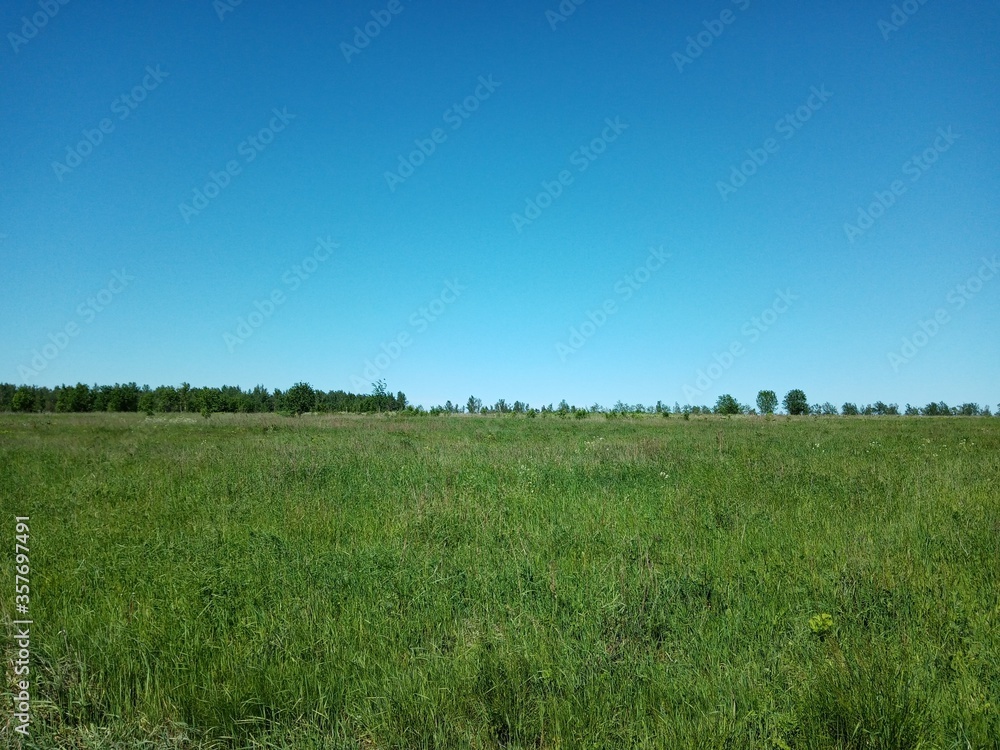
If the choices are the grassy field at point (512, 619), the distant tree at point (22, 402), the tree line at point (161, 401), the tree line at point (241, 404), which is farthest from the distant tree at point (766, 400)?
the distant tree at point (22, 402)

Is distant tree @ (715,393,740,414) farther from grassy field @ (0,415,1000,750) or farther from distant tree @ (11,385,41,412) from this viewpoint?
distant tree @ (11,385,41,412)

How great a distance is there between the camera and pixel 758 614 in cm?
372

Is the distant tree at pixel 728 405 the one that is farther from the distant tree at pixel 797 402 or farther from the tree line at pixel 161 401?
the tree line at pixel 161 401

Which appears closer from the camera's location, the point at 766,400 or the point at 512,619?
the point at 512,619

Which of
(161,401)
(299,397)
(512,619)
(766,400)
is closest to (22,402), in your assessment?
(161,401)

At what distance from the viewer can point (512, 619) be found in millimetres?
3568

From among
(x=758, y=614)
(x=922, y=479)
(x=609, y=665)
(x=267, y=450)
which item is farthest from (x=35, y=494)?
(x=922, y=479)

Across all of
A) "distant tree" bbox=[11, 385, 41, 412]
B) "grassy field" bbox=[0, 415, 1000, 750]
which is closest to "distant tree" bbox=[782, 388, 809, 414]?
"grassy field" bbox=[0, 415, 1000, 750]

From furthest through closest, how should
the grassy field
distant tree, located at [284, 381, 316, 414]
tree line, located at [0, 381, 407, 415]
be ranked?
tree line, located at [0, 381, 407, 415], distant tree, located at [284, 381, 316, 414], the grassy field

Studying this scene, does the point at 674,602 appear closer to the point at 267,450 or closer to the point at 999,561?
the point at 999,561

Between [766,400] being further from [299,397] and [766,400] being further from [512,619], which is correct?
[512,619]

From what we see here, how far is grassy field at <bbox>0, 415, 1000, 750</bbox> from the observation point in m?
2.63

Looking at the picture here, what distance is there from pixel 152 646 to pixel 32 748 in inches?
32.9

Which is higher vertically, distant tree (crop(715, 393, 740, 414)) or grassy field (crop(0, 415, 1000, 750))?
distant tree (crop(715, 393, 740, 414))
